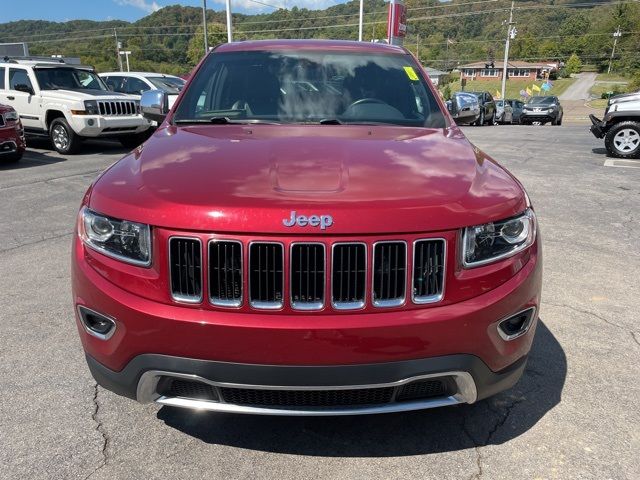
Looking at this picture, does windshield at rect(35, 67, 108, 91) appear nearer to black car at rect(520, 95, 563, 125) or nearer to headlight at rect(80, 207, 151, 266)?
headlight at rect(80, 207, 151, 266)

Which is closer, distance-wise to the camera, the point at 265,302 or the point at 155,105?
the point at 265,302

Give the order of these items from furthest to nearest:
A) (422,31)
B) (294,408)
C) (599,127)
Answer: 1. (422,31)
2. (599,127)
3. (294,408)

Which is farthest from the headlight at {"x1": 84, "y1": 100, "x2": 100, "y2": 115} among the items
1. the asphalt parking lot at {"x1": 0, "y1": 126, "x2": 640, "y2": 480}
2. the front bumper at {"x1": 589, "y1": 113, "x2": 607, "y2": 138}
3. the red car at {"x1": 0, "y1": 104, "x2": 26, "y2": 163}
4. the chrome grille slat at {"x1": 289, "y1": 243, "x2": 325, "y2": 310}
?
the chrome grille slat at {"x1": 289, "y1": 243, "x2": 325, "y2": 310}

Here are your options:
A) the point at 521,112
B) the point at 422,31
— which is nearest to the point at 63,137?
the point at 521,112

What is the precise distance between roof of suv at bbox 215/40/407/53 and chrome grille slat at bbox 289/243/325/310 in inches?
92.6

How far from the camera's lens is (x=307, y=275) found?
2021 millimetres

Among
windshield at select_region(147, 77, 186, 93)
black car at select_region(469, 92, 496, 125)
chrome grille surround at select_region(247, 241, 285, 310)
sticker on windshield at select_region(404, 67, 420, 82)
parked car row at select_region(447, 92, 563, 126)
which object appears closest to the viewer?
chrome grille surround at select_region(247, 241, 285, 310)

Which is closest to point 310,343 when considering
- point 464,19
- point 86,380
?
point 86,380

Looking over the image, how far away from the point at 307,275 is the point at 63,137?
38.4 feet

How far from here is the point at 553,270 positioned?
15.8 feet

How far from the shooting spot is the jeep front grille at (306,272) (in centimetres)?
201

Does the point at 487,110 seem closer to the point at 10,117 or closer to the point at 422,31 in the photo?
the point at 10,117

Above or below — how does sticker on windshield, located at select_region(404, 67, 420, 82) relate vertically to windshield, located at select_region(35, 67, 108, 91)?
above

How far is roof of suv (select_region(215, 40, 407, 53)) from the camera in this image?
391cm
